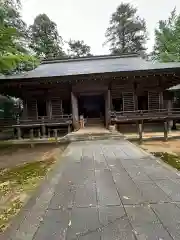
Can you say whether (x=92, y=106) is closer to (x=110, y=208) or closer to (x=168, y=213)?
(x=110, y=208)

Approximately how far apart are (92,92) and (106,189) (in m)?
13.7

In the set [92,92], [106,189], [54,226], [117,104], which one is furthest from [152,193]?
[117,104]

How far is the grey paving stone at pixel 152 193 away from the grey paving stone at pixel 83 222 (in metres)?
0.87

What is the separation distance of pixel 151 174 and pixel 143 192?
1.23 metres

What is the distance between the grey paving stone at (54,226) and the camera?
261cm

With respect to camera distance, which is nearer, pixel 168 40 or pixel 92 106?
pixel 92 106

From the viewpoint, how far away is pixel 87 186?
4.39m

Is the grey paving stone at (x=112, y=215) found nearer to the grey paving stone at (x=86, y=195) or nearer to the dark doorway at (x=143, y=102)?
the grey paving stone at (x=86, y=195)

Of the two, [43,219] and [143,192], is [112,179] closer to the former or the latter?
[143,192]

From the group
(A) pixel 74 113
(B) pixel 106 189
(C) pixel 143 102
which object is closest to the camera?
(B) pixel 106 189

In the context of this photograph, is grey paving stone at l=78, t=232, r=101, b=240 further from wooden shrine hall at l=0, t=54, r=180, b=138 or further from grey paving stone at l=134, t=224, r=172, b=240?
wooden shrine hall at l=0, t=54, r=180, b=138

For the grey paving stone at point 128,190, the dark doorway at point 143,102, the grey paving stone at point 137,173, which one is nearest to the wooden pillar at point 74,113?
the dark doorway at point 143,102

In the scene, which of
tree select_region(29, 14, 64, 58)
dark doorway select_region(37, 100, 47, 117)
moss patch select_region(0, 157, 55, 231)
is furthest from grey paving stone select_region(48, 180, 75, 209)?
tree select_region(29, 14, 64, 58)

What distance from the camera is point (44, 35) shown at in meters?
38.0
